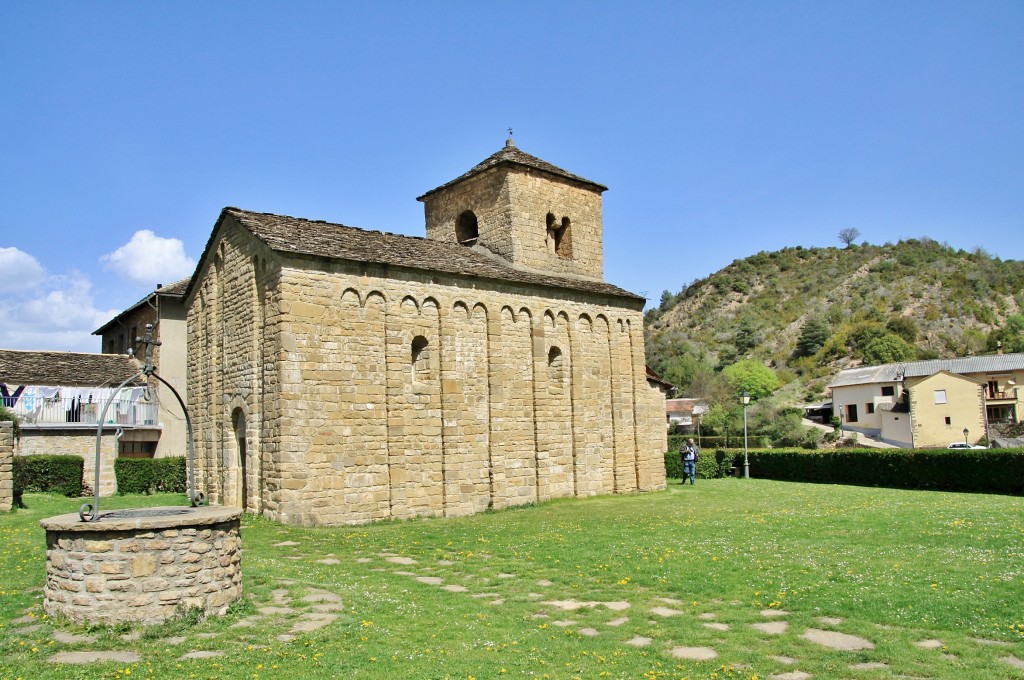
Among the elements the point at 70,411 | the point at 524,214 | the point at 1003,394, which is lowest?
the point at 1003,394

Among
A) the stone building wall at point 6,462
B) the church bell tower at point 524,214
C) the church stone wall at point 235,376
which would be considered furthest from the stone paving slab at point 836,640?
the stone building wall at point 6,462

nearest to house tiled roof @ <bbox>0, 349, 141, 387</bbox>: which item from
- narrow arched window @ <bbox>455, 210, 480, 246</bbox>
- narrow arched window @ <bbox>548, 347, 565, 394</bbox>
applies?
narrow arched window @ <bbox>455, 210, 480, 246</bbox>

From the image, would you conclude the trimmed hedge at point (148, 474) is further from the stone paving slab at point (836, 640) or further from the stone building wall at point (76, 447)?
the stone paving slab at point (836, 640)

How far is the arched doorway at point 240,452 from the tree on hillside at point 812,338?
81.9 meters

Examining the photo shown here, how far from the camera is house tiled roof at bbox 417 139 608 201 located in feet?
75.2

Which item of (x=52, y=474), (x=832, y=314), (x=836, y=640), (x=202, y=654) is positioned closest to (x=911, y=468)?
(x=836, y=640)

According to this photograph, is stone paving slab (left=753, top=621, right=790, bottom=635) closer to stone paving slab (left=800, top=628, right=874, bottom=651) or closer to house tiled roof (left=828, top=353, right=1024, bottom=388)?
stone paving slab (left=800, top=628, right=874, bottom=651)

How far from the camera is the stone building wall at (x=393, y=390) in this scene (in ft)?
54.0

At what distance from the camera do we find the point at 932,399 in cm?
5700

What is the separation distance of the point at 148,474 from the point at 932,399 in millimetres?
55016

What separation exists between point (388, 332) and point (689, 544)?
8678 millimetres

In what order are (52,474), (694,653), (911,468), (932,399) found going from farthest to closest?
(932,399), (911,468), (52,474), (694,653)

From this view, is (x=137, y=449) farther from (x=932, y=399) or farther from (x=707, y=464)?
(x=932, y=399)

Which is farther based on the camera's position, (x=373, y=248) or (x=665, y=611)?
(x=373, y=248)
